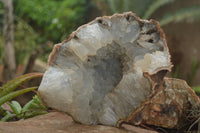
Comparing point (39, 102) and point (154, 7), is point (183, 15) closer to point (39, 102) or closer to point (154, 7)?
point (154, 7)

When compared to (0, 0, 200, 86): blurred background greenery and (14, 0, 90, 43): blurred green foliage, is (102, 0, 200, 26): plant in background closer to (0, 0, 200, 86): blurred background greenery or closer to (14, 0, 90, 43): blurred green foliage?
(0, 0, 200, 86): blurred background greenery

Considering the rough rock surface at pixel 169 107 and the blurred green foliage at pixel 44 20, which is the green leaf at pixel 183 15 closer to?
the blurred green foliage at pixel 44 20

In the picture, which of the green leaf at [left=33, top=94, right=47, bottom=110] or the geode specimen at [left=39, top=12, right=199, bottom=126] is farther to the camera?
the green leaf at [left=33, top=94, right=47, bottom=110]

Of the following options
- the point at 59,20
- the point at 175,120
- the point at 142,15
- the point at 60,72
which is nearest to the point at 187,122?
the point at 175,120

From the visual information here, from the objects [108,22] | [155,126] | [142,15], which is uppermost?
[142,15]

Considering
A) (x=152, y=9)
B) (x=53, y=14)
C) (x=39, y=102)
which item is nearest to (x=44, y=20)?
(x=53, y=14)

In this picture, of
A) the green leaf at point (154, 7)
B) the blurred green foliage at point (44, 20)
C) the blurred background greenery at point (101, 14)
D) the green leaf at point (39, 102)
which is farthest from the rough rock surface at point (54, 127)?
the blurred green foliage at point (44, 20)

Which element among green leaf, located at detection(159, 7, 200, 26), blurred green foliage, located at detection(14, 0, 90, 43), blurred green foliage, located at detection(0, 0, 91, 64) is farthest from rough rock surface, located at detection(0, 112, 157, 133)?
blurred green foliage, located at detection(14, 0, 90, 43)

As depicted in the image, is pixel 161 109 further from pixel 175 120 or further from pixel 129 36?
pixel 129 36
